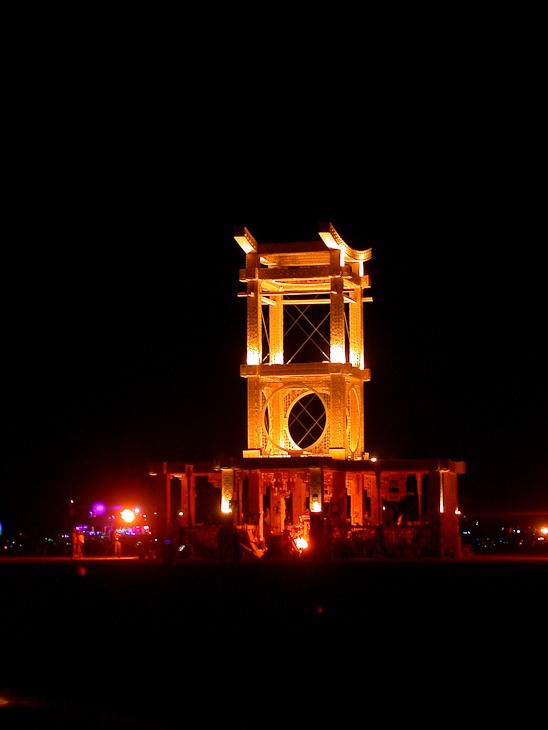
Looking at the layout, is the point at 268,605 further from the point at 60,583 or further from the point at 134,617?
the point at 60,583

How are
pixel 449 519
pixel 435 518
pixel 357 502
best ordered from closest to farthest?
1. pixel 435 518
2. pixel 449 519
3. pixel 357 502

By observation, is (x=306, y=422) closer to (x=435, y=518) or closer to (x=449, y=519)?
(x=449, y=519)

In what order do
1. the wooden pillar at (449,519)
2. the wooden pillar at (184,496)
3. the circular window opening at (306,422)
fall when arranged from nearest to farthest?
the wooden pillar at (449,519) → the wooden pillar at (184,496) → the circular window opening at (306,422)

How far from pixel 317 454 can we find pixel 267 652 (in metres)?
27.0

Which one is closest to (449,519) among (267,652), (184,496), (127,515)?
(184,496)

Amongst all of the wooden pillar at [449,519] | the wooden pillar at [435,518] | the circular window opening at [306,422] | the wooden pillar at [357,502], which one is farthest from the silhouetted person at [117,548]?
the circular window opening at [306,422]

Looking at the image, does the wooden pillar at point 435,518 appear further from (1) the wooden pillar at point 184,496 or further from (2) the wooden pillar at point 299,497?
(1) the wooden pillar at point 184,496

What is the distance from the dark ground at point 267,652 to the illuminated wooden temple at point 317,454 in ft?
44.8

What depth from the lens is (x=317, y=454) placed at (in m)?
43.2

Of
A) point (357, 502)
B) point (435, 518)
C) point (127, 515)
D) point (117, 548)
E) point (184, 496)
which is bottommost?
point (117, 548)

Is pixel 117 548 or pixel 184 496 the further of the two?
pixel 184 496

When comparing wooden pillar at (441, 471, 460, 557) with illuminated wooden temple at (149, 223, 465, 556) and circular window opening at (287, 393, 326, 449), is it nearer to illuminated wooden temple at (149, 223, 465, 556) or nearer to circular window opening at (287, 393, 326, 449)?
illuminated wooden temple at (149, 223, 465, 556)

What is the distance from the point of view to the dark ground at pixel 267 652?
13227 millimetres

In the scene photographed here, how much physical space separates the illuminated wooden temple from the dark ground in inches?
538
